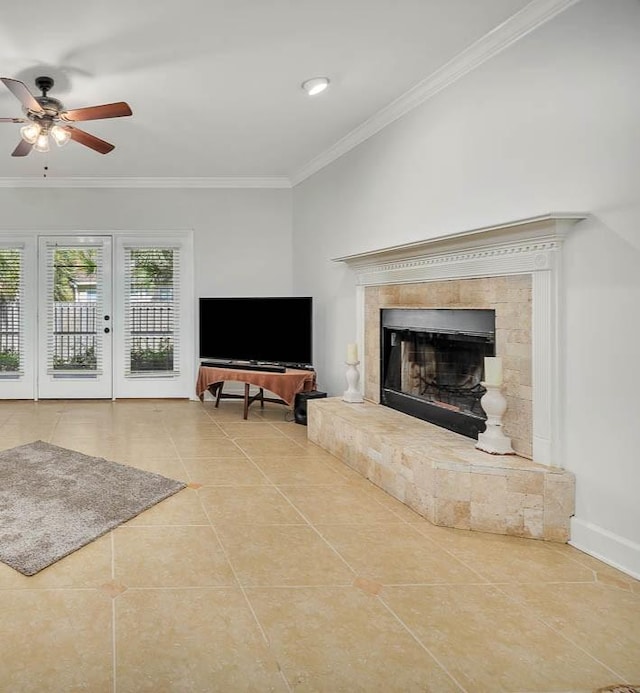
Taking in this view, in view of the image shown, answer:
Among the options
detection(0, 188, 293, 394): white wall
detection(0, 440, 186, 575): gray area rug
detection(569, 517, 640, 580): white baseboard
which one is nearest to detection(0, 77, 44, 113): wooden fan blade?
detection(0, 440, 186, 575): gray area rug

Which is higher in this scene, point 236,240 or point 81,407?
point 236,240

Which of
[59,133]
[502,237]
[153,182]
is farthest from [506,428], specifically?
[153,182]

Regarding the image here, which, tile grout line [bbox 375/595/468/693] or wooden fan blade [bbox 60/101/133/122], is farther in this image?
wooden fan blade [bbox 60/101/133/122]

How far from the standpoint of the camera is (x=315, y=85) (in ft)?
12.2

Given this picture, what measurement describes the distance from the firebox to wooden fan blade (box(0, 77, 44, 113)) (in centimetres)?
279

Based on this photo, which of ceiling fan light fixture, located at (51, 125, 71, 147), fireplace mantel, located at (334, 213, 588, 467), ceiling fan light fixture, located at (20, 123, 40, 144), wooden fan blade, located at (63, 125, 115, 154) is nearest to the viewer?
fireplace mantel, located at (334, 213, 588, 467)

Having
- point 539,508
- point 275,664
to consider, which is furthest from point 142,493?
point 539,508

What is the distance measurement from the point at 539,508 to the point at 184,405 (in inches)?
181

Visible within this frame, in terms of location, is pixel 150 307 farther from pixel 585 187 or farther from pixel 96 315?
pixel 585 187

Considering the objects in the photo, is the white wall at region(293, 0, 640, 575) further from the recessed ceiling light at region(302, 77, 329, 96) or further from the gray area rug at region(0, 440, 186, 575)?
the gray area rug at region(0, 440, 186, 575)

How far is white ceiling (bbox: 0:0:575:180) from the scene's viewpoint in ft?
9.14

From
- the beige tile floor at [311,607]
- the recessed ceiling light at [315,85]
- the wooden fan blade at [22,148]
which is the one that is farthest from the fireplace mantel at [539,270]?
the wooden fan blade at [22,148]

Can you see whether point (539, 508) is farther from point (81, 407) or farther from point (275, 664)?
Result: point (81, 407)

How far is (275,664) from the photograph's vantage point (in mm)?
1736
